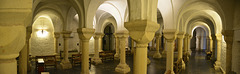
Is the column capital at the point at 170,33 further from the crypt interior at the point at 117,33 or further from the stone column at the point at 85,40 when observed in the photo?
the stone column at the point at 85,40

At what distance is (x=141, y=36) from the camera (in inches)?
130

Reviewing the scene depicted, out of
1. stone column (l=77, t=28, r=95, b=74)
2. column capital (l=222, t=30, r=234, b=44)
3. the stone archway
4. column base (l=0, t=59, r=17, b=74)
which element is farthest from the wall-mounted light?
column capital (l=222, t=30, r=234, b=44)

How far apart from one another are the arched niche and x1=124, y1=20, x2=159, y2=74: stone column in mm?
11709

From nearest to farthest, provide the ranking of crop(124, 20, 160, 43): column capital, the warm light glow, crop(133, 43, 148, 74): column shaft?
crop(124, 20, 160, 43): column capital, crop(133, 43, 148, 74): column shaft, the warm light glow

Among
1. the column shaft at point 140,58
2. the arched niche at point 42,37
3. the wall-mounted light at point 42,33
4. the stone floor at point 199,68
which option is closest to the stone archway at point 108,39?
the arched niche at point 42,37

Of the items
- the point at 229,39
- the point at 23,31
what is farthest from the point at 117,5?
the point at 23,31

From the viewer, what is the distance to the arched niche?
1291cm

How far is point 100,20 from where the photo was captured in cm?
1210

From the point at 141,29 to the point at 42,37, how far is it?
1249 cm

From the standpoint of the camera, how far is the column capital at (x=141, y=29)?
3265 mm

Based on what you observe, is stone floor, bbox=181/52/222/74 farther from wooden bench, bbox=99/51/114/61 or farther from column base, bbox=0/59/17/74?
column base, bbox=0/59/17/74

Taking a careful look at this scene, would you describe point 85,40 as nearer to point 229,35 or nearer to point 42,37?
point 229,35

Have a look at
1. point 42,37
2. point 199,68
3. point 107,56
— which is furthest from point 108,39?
point 199,68

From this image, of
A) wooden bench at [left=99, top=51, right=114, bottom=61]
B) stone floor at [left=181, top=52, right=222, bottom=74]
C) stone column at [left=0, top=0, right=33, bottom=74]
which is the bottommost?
stone floor at [left=181, top=52, right=222, bottom=74]
